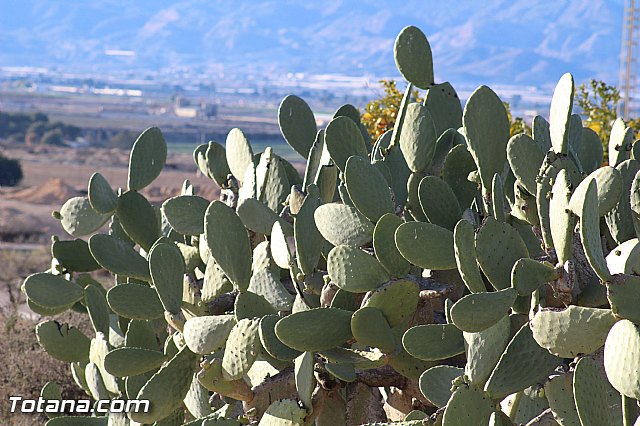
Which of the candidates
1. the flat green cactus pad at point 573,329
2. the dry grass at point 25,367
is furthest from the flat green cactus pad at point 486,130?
the dry grass at point 25,367

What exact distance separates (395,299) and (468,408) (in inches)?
12.5

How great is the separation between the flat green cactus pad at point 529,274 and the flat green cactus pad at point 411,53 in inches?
32.7

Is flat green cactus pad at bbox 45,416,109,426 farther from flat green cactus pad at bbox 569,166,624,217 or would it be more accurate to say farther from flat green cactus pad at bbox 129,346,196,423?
flat green cactus pad at bbox 569,166,624,217

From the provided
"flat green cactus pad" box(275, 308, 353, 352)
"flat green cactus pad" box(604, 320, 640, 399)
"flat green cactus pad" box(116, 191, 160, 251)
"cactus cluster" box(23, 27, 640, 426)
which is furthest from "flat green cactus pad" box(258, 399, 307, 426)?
"flat green cactus pad" box(116, 191, 160, 251)

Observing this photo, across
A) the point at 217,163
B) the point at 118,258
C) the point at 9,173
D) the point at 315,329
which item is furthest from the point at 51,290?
the point at 9,173

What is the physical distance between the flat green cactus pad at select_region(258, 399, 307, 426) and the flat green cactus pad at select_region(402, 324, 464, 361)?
305 mm

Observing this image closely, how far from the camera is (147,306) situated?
2414mm

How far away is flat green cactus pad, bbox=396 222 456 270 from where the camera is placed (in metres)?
1.92

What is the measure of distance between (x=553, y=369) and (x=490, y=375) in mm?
117

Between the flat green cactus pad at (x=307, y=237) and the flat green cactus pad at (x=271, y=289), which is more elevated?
the flat green cactus pad at (x=307, y=237)

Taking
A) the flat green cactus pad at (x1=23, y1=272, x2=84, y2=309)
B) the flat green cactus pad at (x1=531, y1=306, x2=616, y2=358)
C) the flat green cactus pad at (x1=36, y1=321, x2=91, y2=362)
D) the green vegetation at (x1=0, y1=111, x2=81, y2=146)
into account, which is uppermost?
the flat green cactus pad at (x1=531, y1=306, x2=616, y2=358)

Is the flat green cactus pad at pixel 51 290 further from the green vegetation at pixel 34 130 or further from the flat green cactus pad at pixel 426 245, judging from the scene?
the green vegetation at pixel 34 130

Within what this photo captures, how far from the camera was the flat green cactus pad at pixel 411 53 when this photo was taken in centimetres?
243

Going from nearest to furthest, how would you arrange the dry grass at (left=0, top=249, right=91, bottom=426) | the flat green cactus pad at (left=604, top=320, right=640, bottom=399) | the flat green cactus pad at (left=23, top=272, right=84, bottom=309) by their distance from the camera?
1. the flat green cactus pad at (left=604, top=320, right=640, bottom=399)
2. the flat green cactus pad at (left=23, top=272, right=84, bottom=309)
3. the dry grass at (left=0, top=249, right=91, bottom=426)
